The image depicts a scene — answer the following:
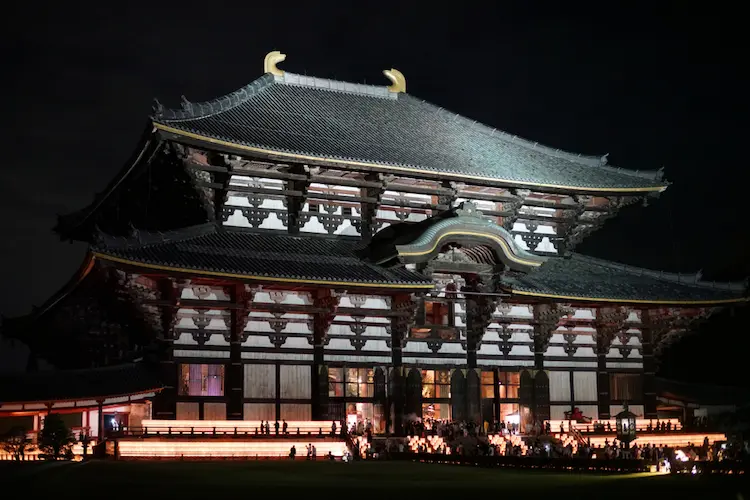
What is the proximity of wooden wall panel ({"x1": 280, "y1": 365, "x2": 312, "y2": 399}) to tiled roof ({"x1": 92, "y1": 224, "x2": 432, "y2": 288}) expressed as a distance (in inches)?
178

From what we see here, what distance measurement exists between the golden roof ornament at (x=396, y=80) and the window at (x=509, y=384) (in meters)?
16.1

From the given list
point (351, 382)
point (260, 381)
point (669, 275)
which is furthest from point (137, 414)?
point (669, 275)

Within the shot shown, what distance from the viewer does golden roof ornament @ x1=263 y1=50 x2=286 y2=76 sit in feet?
159

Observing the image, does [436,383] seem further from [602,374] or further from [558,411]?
[602,374]

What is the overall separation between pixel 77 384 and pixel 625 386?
25.1 metres

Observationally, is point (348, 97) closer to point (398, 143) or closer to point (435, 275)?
point (398, 143)

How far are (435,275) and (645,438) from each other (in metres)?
11.7

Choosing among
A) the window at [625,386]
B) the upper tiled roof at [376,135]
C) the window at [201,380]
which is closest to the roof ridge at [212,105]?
the upper tiled roof at [376,135]

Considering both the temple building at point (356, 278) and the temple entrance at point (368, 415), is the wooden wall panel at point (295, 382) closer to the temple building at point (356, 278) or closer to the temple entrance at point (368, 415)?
the temple building at point (356, 278)

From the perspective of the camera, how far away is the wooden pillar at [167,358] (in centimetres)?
3750

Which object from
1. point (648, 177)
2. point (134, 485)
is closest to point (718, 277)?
point (648, 177)

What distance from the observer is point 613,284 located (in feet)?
150

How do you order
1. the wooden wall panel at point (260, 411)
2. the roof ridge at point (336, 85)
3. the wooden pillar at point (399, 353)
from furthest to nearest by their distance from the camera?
the roof ridge at point (336, 85) < the wooden pillar at point (399, 353) < the wooden wall panel at point (260, 411)

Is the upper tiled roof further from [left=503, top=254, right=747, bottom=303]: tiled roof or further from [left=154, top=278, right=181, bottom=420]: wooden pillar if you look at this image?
[left=154, top=278, right=181, bottom=420]: wooden pillar
